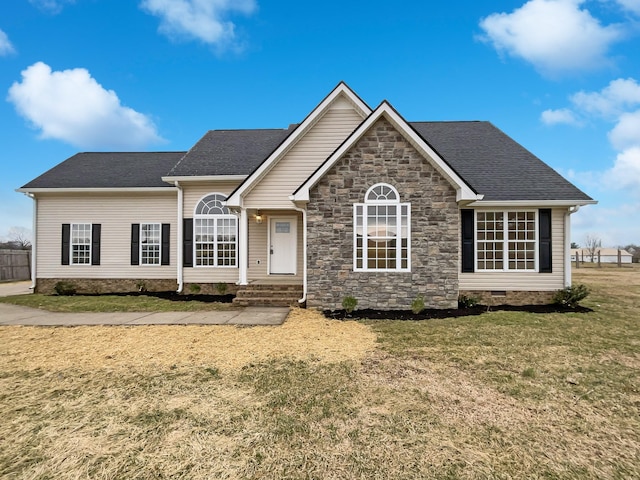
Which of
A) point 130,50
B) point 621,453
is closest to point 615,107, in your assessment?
point 621,453

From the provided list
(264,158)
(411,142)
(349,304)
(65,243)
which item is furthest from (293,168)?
(65,243)

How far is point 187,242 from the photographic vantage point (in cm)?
1233

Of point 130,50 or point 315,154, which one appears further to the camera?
point 130,50

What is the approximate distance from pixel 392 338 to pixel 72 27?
735 inches

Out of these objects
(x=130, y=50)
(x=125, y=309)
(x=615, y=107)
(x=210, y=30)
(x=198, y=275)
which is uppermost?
(x=130, y=50)

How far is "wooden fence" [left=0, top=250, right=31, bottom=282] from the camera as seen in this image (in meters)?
18.7

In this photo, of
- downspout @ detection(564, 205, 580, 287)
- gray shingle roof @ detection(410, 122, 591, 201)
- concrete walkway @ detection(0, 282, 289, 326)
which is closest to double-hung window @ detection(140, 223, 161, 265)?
concrete walkway @ detection(0, 282, 289, 326)

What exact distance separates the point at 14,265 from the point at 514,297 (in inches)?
1052

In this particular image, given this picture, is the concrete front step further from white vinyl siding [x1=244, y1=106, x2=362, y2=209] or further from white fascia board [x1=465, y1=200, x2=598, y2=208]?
white fascia board [x1=465, y1=200, x2=598, y2=208]

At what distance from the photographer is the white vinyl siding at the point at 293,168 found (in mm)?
10555

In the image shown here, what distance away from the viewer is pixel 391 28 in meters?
15.2

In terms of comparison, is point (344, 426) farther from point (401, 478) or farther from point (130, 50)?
point (130, 50)

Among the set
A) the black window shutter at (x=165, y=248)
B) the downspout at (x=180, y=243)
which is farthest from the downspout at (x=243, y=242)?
the black window shutter at (x=165, y=248)

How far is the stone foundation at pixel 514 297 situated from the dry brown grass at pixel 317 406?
12.3 feet
